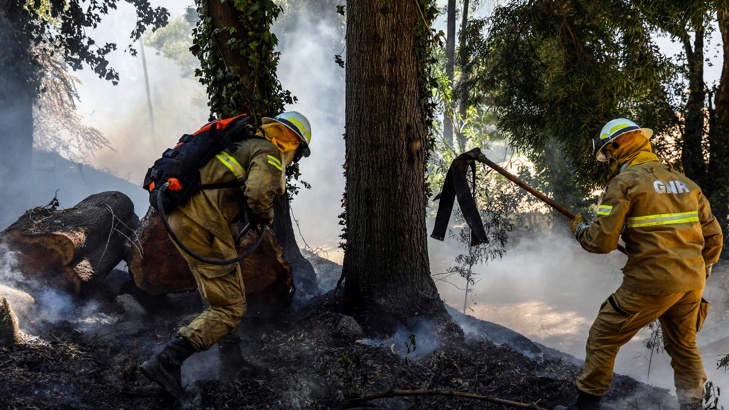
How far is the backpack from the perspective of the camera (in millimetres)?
3920

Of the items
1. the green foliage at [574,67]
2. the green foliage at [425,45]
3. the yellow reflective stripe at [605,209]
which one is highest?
the green foliage at [574,67]

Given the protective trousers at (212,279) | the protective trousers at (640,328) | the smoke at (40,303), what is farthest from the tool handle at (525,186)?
the smoke at (40,303)

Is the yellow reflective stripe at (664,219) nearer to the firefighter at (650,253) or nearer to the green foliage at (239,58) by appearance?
the firefighter at (650,253)

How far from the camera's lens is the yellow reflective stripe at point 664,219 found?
12.2ft

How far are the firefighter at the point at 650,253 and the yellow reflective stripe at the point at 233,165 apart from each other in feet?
8.02

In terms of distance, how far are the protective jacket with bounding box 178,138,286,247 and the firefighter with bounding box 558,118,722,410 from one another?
221 centimetres

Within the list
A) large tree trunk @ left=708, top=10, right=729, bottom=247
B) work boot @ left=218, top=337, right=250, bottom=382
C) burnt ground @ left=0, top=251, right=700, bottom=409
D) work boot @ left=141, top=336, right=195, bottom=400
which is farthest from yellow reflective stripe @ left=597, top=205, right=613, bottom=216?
large tree trunk @ left=708, top=10, right=729, bottom=247

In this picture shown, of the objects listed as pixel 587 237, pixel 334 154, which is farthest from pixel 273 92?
pixel 334 154

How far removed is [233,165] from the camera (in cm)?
397

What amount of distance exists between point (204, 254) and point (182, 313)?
181cm

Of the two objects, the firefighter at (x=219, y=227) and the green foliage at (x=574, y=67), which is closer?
the firefighter at (x=219, y=227)

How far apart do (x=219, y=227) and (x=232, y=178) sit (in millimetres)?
362

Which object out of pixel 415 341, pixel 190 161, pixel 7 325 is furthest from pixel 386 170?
pixel 7 325

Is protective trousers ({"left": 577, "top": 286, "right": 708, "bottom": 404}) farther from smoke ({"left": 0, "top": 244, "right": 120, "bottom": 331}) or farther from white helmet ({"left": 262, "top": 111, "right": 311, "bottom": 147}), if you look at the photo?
smoke ({"left": 0, "top": 244, "right": 120, "bottom": 331})
